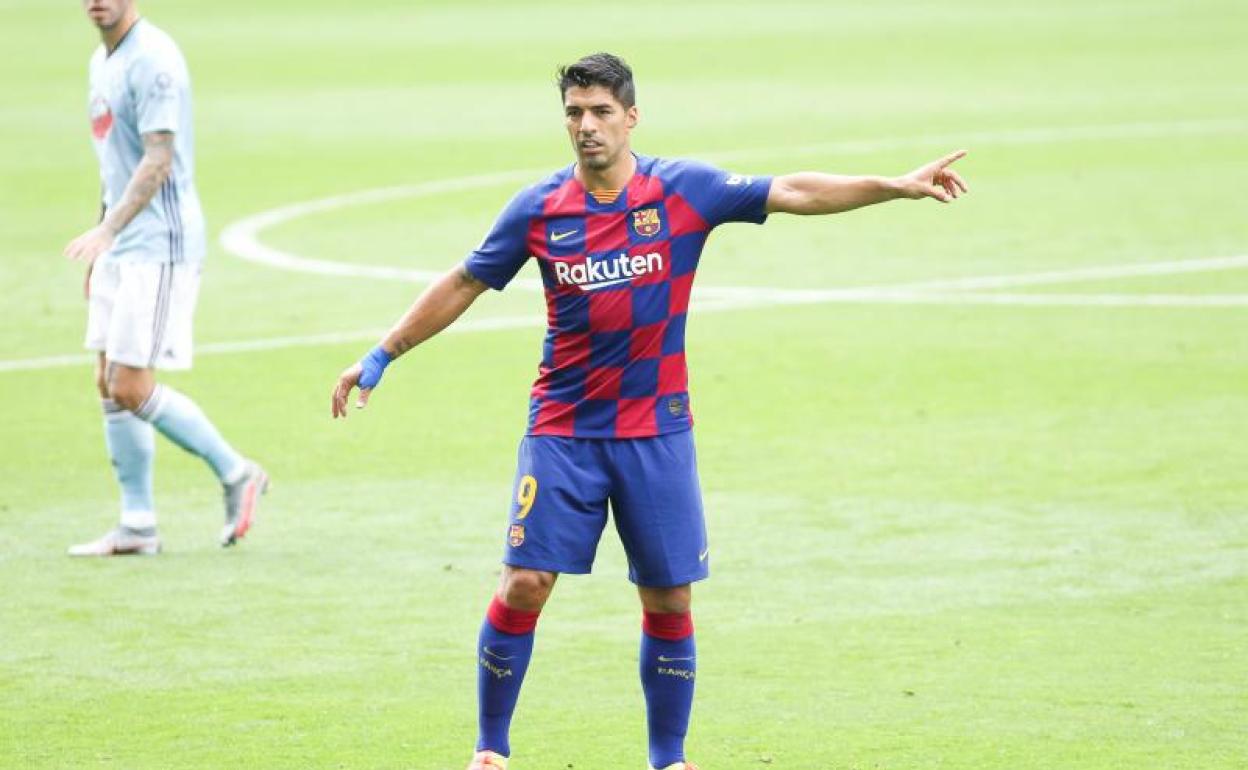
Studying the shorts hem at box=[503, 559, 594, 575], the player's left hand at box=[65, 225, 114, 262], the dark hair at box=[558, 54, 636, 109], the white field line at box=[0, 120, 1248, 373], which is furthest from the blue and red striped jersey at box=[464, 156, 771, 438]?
the white field line at box=[0, 120, 1248, 373]

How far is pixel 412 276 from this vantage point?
18.8 m

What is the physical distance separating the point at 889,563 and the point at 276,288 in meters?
8.87

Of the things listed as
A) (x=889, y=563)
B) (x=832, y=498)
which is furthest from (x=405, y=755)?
(x=832, y=498)

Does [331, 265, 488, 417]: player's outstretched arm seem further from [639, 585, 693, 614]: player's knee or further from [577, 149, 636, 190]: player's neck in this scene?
[639, 585, 693, 614]: player's knee

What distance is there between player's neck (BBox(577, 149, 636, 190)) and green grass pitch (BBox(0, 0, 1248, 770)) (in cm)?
183

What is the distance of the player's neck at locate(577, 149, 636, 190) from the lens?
7645 mm

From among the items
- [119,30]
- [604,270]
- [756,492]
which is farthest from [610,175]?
[756,492]

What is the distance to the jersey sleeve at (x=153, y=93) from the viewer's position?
1081 cm

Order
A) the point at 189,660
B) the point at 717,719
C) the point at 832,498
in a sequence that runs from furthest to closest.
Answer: the point at 832,498 < the point at 189,660 < the point at 717,719

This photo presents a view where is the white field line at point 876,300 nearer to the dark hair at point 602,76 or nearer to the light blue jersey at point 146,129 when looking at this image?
the light blue jersey at point 146,129

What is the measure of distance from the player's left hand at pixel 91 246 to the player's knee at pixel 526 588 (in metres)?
3.26

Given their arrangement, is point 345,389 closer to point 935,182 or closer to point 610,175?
point 610,175

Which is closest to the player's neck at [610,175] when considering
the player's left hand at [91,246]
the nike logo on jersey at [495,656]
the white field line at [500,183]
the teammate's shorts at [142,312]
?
the nike logo on jersey at [495,656]

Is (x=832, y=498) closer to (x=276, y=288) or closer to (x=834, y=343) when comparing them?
→ (x=834, y=343)
